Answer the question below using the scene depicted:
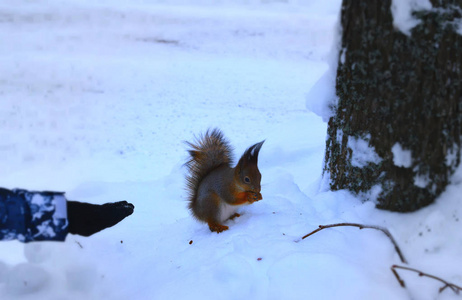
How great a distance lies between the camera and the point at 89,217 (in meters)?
1.73

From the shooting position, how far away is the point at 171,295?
1.60 m

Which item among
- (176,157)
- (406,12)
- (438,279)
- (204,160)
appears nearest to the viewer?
(438,279)

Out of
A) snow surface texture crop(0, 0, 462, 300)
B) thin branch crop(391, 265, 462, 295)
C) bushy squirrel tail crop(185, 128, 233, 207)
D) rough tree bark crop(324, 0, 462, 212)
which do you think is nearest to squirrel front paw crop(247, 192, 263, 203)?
snow surface texture crop(0, 0, 462, 300)

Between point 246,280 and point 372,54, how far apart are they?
993 mm

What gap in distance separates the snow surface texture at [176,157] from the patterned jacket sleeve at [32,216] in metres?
0.25

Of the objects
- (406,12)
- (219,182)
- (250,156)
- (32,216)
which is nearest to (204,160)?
(219,182)

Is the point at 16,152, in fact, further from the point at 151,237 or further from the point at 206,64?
the point at 206,64

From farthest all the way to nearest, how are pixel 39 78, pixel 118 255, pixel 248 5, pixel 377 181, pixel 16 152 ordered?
pixel 248 5
pixel 39 78
pixel 16 152
pixel 118 255
pixel 377 181

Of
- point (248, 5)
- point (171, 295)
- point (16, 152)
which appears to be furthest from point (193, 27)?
point (171, 295)

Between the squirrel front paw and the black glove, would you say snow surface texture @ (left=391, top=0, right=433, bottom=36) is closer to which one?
the squirrel front paw

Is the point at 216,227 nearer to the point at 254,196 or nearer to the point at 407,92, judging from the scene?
the point at 254,196

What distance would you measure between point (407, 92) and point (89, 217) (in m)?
1.37

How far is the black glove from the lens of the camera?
66.3 inches

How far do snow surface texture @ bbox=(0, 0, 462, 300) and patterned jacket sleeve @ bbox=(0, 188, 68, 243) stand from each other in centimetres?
25
